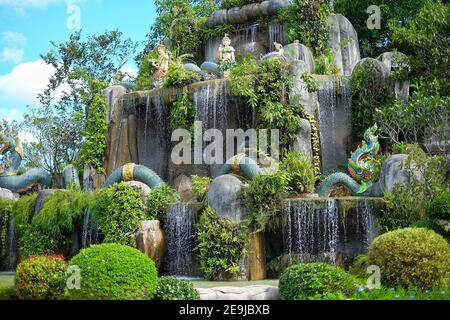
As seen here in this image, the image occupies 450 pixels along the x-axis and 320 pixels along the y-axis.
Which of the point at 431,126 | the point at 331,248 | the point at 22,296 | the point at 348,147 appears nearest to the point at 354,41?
the point at 348,147

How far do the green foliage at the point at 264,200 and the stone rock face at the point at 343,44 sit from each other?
1057 cm

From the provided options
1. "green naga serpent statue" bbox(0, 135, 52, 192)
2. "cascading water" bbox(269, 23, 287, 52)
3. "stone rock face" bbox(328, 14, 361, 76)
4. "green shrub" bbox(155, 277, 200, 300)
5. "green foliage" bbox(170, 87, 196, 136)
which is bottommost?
"green shrub" bbox(155, 277, 200, 300)

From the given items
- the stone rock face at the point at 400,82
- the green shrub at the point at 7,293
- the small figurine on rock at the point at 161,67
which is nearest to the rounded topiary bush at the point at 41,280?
the green shrub at the point at 7,293

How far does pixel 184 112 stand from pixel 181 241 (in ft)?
19.9

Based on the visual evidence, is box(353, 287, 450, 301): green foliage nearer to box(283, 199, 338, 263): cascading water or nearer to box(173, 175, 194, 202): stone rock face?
box(283, 199, 338, 263): cascading water

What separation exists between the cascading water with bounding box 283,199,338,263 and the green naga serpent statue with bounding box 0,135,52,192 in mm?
12076

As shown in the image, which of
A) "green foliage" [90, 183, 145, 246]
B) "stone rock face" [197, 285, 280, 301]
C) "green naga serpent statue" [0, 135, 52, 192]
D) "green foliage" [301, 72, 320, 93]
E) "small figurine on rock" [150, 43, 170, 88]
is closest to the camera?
"stone rock face" [197, 285, 280, 301]

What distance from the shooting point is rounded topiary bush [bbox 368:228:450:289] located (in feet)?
33.0

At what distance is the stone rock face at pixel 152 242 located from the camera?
52.0 ft

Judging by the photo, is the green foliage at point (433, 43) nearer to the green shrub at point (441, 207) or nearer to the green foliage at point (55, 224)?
the green shrub at point (441, 207)

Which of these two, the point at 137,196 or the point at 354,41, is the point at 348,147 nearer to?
the point at 354,41

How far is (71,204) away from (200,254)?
4501mm

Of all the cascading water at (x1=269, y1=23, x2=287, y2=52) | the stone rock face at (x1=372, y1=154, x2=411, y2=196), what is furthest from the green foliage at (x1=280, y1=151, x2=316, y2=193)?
the cascading water at (x1=269, y1=23, x2=287, y2=52)
